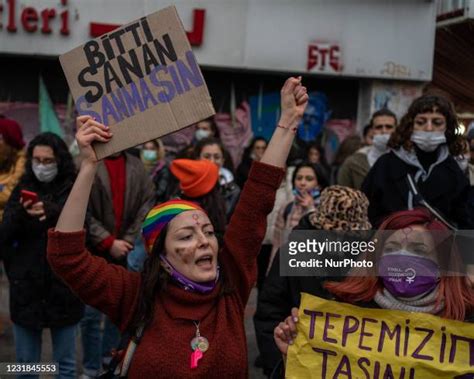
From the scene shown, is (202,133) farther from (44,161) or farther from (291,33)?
(44,161)

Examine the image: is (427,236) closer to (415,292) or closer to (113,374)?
(415,292)

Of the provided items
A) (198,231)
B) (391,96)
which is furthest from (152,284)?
(391,96)

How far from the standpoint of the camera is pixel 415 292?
252 centimetres

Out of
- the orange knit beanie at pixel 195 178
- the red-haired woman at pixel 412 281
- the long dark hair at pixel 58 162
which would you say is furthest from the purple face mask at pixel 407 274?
the orange knit beanie at pixel 195 178

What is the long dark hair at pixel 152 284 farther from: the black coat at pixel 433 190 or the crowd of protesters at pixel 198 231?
the black coat at pixel 433 190

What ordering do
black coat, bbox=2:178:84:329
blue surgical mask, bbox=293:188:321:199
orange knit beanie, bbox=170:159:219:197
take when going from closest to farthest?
black coat, bbox=2:178:84:329 < orange knit beanie, bbox=170:159:219:197 < blue surgical mask, bbox=293:188:321:199

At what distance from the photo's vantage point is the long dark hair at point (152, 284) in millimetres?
2732

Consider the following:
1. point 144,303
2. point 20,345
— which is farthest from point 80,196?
point 20,345

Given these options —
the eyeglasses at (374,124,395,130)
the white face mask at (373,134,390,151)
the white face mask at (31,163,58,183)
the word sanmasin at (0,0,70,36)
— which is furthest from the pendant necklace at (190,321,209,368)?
the word sanmasin at (0,0,70,36)

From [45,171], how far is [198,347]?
223cm

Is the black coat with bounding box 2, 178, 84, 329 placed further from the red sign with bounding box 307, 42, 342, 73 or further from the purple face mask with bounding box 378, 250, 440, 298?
the red sign with bounding box 307, 42, 342, 73

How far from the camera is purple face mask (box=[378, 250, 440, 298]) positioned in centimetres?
252

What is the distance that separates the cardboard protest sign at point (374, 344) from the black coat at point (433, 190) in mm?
1992

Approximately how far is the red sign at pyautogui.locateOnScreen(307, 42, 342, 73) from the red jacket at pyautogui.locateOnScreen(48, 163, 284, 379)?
983 centimetres
